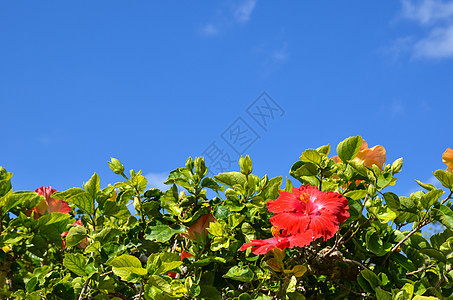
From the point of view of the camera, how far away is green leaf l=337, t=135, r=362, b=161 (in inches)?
73.0

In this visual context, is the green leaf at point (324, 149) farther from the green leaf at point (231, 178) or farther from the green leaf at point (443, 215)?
the green leaf at point (443, 215)

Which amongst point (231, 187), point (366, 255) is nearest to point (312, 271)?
point (366, 255)

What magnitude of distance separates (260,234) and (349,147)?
0.52 m

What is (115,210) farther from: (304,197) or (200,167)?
(304,197)

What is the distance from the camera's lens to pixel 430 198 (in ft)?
5.40

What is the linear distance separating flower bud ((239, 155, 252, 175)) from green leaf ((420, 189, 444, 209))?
2.16 feet

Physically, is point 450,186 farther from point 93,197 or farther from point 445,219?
point 93,197

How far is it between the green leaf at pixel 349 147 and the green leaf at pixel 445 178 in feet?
1.03

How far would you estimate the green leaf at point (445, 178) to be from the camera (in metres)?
1.70

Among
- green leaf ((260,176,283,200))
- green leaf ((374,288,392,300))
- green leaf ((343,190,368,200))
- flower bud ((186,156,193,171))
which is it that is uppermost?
flower bud ((186,156,193,171))

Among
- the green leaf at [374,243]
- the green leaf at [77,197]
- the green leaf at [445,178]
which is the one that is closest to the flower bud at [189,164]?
the green leaf at [77,197]

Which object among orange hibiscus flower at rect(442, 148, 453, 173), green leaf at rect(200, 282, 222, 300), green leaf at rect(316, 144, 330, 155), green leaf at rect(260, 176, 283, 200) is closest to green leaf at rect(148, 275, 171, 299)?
green leaf at rect(200, 282, 222, 300)

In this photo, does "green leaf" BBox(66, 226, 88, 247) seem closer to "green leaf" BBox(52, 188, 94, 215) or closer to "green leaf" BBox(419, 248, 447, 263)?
"green leaf" BBox(52, 188, 94, 215)

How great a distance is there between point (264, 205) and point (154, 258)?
1.64ft
